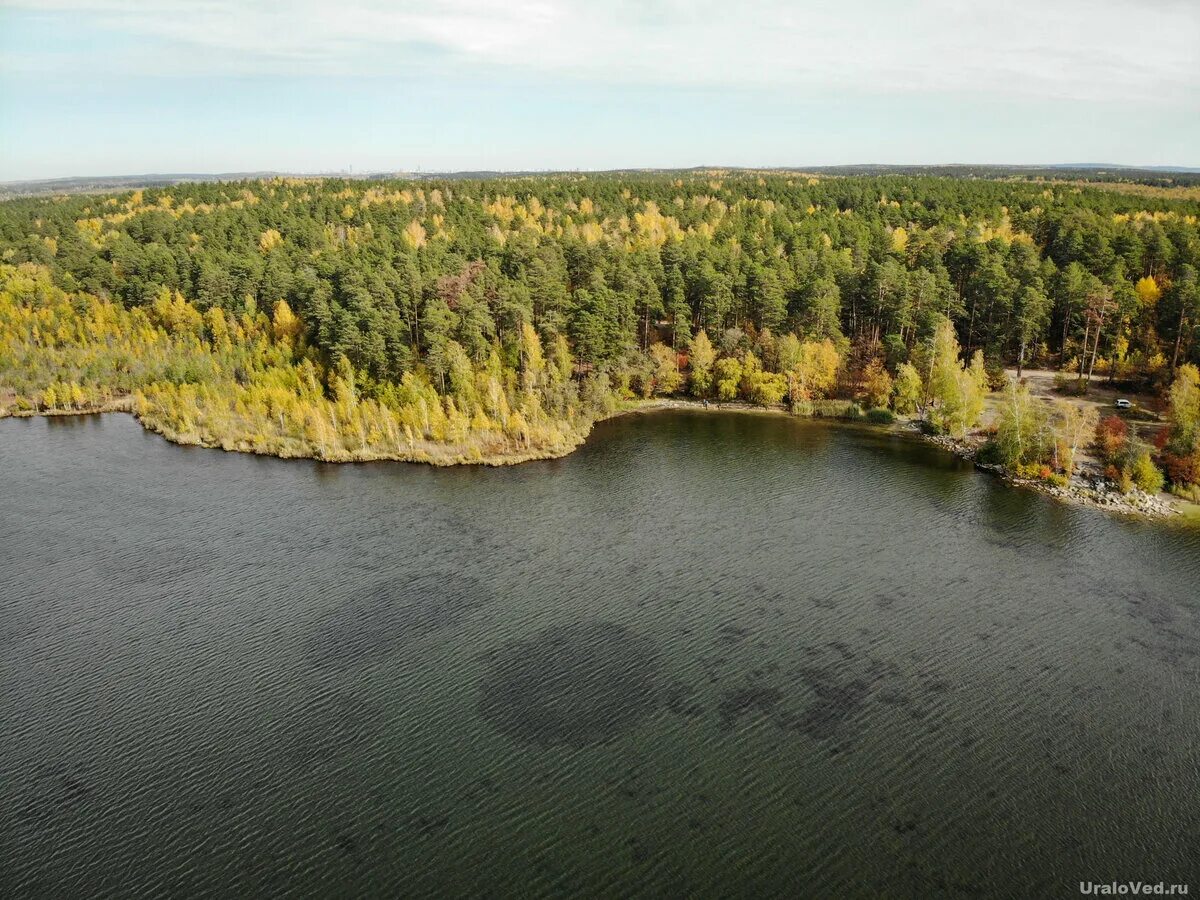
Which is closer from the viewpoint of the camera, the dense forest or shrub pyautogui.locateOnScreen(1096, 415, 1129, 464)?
shrub pyautogui.locateOnScreen(1096, 415, 1129, 464)

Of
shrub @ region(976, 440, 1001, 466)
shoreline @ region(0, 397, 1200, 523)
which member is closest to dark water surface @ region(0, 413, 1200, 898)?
shoreline @ region(0, 397, 1200, 523)

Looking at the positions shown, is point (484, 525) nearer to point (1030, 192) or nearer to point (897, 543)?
point (897, 543)

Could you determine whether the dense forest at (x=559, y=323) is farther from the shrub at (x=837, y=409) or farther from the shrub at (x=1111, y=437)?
the shrub at (x=1111, y=437)

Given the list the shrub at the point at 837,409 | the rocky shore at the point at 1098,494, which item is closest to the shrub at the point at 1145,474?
the rocky shore at the point at 1098,494

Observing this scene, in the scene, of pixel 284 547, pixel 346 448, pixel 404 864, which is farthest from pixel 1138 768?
pixel 346 448

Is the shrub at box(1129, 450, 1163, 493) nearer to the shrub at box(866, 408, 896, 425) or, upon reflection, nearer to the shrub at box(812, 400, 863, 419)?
the shrub at box(866, 408, 896, 425)

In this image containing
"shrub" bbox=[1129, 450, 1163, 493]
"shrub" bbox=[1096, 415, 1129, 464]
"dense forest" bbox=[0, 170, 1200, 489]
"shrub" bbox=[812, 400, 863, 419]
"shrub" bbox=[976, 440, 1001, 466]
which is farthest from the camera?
"shrub" bbox=[812, 400, 863, 419]
